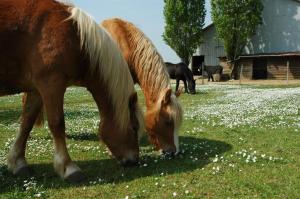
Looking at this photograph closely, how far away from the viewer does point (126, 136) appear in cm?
730

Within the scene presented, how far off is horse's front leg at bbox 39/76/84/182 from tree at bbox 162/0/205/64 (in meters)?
60.8

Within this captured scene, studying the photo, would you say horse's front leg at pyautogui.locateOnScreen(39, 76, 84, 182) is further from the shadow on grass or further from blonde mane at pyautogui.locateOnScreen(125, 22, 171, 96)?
blonde mane at pyautogui.locateOnScreen(125, 22, 171, 96)

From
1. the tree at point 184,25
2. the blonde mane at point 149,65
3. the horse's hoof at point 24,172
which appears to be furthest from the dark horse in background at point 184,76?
the tree at point 184,25

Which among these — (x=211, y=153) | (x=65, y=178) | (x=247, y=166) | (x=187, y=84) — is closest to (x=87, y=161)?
(x=65, y=178)

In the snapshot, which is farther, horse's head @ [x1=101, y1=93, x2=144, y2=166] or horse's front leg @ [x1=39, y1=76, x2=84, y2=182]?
horse's head @ [x1=101, y1=93, x2=144, y2=166]

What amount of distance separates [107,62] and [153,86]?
221 centimetres

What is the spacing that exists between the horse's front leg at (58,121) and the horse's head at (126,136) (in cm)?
82

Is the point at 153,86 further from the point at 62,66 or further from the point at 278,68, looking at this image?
the point at 278,68

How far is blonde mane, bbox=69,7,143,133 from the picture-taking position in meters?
6.87

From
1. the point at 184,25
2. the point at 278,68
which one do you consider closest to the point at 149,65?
the point at 278,68

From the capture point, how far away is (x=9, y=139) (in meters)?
11.1

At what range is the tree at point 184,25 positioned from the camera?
220ft

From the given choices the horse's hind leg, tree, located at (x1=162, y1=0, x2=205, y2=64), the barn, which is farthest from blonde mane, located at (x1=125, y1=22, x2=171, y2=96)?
tree, located at (x1=162, y1=0, x2=205, y2=64)

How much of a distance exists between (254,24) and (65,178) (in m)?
57.5
